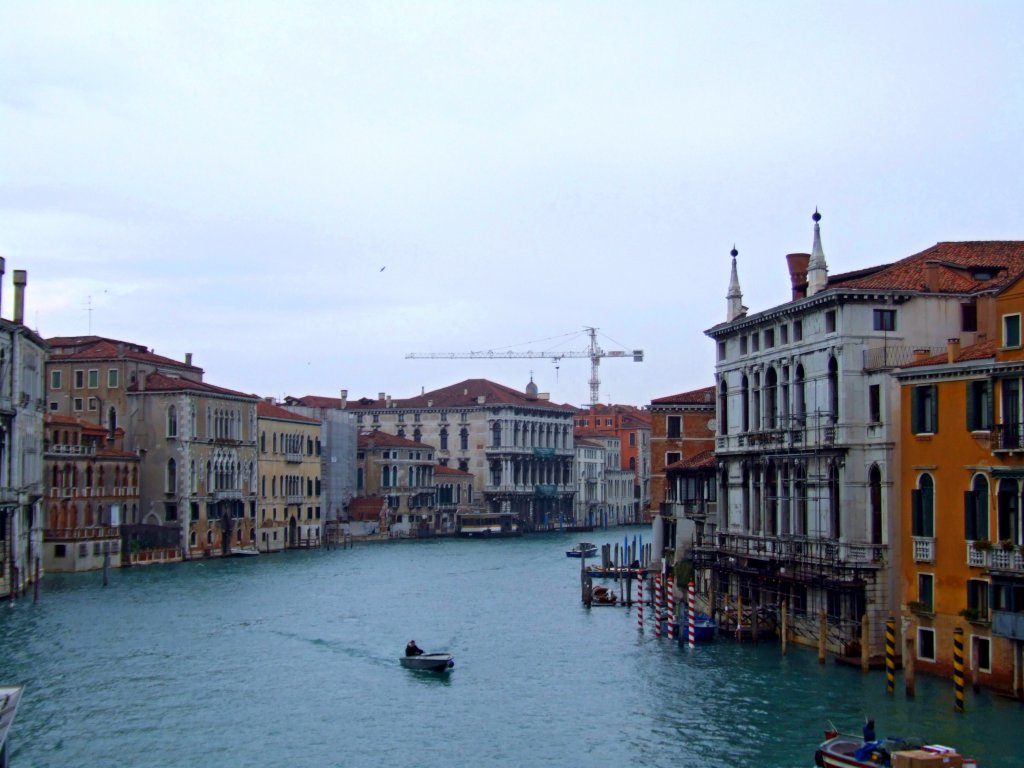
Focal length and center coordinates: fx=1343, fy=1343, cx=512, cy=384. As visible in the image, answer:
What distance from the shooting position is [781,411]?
30.9 m

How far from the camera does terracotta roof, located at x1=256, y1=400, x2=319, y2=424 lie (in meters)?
70.1

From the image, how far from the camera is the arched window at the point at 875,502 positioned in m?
27.0

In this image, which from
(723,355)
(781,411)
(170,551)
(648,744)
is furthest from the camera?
(170,551)

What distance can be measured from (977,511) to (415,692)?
36.3 feet

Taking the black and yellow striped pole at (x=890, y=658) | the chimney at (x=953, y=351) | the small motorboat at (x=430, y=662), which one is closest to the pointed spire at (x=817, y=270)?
the chimney at (x=953, y=351)

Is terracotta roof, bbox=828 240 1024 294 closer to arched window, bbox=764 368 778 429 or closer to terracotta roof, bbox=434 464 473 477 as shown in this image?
arched window, bbox=764 368 778 429

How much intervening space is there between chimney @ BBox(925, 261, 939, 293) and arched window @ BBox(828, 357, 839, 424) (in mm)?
2500

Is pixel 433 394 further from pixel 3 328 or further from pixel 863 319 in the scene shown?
pixel 863 319

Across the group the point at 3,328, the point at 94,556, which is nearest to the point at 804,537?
the point at 3,328

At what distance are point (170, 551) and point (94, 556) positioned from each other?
6.31 m

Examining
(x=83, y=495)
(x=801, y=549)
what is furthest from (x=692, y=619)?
(x=83, y=495)

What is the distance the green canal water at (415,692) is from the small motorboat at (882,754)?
1.00 m

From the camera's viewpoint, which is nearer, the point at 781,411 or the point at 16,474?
the point at 781,411

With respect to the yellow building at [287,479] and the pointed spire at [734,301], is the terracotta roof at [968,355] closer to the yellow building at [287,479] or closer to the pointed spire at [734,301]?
the pointed spire at [734,301]
